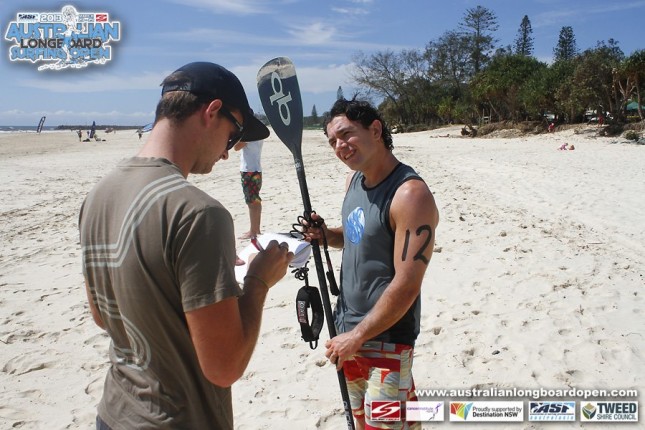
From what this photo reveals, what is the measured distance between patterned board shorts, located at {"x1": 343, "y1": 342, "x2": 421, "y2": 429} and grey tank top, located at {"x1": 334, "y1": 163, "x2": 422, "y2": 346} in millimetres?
52

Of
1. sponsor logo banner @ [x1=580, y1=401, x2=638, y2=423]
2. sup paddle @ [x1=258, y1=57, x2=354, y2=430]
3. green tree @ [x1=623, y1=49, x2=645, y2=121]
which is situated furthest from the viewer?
green tree @ [x1=623, y1=49, x2=645, y2=121]

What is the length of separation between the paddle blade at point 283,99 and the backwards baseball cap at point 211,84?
41.9 inches

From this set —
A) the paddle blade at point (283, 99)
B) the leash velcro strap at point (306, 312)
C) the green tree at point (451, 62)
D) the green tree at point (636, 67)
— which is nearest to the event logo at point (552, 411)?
the leash velcro strap at point (306, 312)

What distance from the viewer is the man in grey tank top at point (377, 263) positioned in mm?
2049

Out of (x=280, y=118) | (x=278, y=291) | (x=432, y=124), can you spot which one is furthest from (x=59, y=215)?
(x=432, y=124)

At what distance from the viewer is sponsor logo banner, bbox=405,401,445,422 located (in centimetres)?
217

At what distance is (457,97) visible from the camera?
181 ft

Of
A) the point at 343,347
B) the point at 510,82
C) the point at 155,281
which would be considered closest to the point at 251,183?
the point at 343,347

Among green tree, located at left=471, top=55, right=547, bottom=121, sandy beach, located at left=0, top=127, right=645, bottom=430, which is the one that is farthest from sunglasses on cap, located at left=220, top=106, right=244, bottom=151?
green tree, located at left=471, top=55, right=547, bottom=121

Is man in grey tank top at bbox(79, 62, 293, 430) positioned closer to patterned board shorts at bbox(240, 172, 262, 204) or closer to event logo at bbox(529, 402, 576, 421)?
event logo at bbox(529, 402, 576, 421)

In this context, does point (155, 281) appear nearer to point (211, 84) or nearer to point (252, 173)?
point (211, 84)

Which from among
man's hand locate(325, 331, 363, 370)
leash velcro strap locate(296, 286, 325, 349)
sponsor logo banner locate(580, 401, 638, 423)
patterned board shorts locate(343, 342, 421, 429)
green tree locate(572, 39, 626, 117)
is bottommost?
sponsor logo banner locate(580, 401, 638, 423)

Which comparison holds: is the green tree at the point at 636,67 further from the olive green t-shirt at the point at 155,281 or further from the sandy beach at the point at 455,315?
the olive green t-shirt at the point at 155,281

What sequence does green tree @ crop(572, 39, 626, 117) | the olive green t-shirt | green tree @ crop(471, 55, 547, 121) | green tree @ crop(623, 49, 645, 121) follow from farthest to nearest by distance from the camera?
green tree @ crop(471, 55, 547, 121) → green tree @ crop(572, 39, 626, 117) → green tree @ crop(623, 49, 645, 121) → the olive green t-shirt
